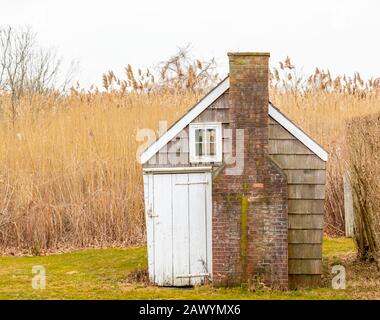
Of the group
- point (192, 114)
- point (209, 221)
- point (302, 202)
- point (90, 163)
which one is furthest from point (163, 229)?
point (90, 163)

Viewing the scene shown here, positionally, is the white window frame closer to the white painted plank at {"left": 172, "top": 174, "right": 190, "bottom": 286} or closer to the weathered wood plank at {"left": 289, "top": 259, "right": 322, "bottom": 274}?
the white painted plank at {"left": 172, "top": 174, "right": 190, "bottom": 286}

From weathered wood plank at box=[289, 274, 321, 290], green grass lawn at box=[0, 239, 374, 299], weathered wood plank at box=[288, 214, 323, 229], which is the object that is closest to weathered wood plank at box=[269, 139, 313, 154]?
weathered wood plank at box=[288, 214, 323, 229]

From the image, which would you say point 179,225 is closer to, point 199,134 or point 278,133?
point 199,134

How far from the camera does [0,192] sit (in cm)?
1453

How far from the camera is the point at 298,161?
A: 1030 centimetres

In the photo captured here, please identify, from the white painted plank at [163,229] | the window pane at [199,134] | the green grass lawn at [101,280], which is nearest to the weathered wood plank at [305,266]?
the green grass lawn at [101,280]

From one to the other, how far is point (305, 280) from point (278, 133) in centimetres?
220

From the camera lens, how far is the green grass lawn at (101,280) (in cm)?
970

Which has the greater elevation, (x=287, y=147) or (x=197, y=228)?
(x=287, y=147)

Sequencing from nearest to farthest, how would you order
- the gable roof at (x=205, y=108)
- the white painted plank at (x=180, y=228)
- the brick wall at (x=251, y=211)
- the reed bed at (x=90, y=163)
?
1. the brick wall at (x=251, y=211)
2. the gable roof at (x=205, y=108)
3. the white painted plank at (x=180, y=228)
4. the reed bed at (x=90, y=163)

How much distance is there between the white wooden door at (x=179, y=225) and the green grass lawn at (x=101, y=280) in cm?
38

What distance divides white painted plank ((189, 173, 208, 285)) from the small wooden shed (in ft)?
0.05

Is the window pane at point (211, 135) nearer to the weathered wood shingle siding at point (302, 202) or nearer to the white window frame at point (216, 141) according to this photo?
the white window frame at point (216, 141)
